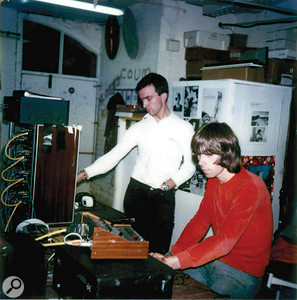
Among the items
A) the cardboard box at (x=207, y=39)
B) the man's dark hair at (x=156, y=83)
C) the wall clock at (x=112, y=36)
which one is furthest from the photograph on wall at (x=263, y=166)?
the wall clock at (x=112, y=36)

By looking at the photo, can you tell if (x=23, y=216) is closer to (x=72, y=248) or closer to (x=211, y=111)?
(x=72, y=248)

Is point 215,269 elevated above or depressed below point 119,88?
below

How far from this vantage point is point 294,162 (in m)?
3.75

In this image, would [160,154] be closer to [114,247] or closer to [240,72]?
[240,72]

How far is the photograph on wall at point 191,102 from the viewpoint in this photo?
349cm

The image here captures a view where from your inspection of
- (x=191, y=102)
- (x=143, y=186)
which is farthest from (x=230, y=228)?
(x=191, y=102)

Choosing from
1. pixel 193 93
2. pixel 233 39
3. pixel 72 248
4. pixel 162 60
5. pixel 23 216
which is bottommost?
pixel 23 216

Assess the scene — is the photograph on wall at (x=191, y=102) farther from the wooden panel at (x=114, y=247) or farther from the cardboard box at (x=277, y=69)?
the wooden panel at (x=114, y=247)

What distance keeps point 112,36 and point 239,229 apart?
4.68 meters

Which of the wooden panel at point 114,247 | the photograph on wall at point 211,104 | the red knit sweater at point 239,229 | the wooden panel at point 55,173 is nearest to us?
the wooden panel at point 114,247

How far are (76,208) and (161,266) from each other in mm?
1250

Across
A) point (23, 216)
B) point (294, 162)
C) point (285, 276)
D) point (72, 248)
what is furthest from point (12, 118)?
point (294, 162)

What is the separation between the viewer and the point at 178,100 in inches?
148

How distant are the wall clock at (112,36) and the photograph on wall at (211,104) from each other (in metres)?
2.75
